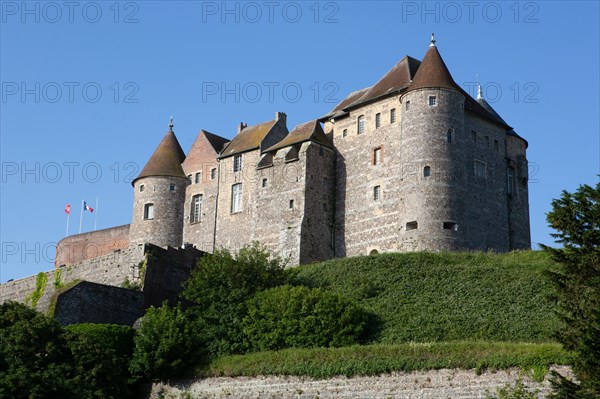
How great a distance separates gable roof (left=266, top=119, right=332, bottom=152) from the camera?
184 feet

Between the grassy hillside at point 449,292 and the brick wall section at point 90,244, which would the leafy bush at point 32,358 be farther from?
the brick wall section at point 90,244

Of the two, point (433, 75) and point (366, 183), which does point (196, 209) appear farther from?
point (433, 75)

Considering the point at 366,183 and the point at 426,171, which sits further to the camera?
the point at 366,183

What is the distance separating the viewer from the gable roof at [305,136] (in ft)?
184

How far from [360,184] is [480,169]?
21.3ft

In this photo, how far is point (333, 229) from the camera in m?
54.8

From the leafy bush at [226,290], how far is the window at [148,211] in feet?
58.0

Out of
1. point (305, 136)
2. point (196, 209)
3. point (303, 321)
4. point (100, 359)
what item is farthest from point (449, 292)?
point (196, 209)

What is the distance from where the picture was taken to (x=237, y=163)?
60.6 metres

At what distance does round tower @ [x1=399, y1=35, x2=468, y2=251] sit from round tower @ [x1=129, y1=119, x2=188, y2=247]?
16.4 meters

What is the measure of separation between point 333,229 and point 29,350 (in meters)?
23.9

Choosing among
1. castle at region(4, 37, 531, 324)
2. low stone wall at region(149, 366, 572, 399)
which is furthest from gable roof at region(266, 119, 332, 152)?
low stone wall at region(149, 366, 572, 399)

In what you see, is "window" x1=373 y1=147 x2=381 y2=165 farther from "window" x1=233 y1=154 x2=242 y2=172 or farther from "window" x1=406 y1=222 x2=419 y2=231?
"window" x1=233 y1=154 x2=242 y2=172

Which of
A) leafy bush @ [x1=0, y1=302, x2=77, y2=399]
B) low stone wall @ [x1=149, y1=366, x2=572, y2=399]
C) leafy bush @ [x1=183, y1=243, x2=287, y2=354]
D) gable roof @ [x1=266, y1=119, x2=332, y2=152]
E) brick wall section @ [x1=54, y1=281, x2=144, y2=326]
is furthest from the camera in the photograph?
gable roof @ [x1=266, y1=119, x2=332, y2=152]
